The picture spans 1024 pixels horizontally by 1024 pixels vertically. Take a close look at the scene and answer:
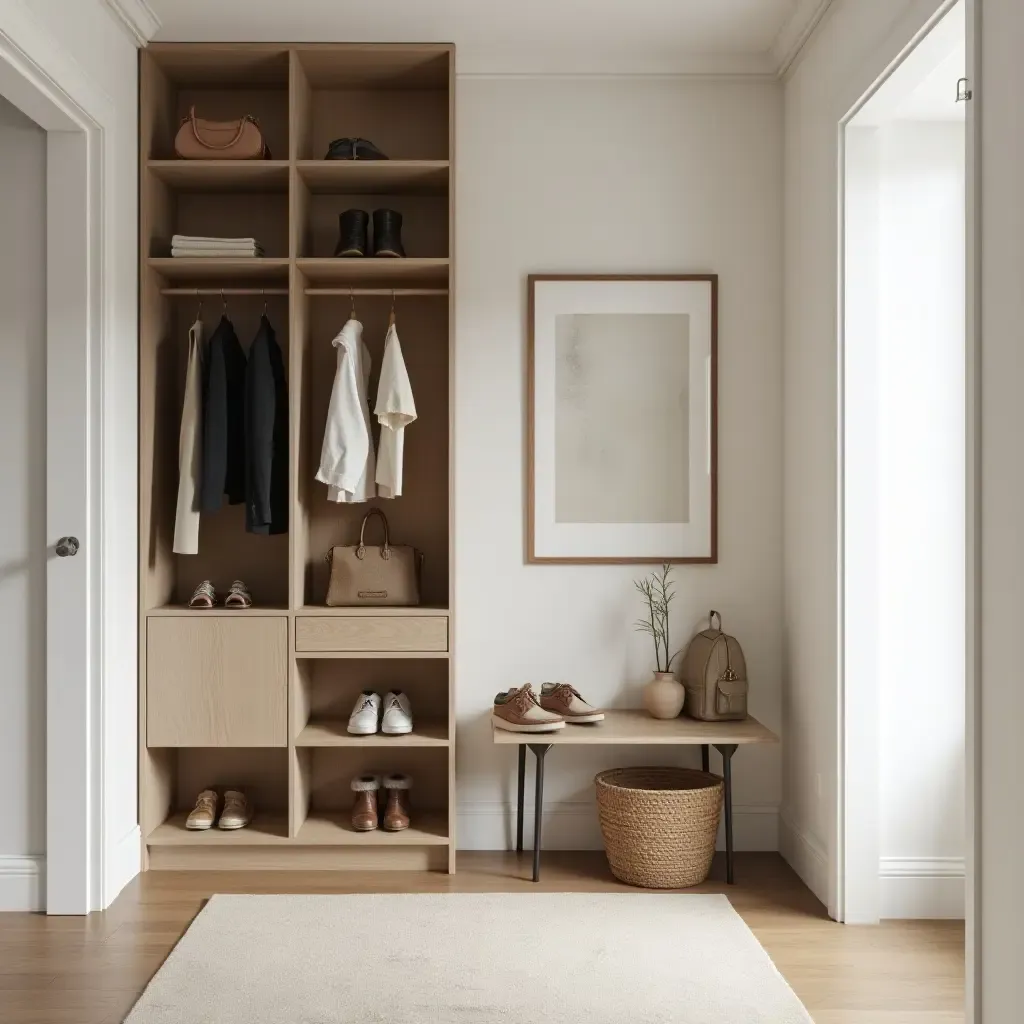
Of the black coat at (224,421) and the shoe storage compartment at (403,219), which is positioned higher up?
the shoe storage compartment at (403,219)

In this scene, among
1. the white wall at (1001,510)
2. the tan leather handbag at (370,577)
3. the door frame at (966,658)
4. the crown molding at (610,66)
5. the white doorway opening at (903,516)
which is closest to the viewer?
the white wall at (1001,510)

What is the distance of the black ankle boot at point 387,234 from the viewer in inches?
136

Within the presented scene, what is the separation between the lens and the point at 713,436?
12.1ft

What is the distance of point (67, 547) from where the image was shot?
3.02 m

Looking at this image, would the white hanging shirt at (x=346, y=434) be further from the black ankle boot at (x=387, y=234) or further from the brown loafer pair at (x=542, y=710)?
the brown loafer pair at (x=542, y=710)

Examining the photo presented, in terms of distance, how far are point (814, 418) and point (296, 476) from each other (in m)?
1.64

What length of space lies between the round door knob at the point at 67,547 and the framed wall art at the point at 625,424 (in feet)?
4.78

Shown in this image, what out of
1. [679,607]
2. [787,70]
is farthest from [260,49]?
[679,607]

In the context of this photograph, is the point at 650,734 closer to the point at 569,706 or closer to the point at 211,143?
the point at 569,706

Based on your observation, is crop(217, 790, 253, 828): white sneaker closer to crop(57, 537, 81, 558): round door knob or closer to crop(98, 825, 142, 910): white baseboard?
crop(98, 825, 142, 910): white baseboard

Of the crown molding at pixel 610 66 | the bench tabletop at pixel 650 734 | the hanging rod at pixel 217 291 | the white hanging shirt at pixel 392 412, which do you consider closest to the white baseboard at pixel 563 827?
the bench tabletop at pixel 650 734

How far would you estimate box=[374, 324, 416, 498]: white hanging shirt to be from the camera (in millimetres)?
3418

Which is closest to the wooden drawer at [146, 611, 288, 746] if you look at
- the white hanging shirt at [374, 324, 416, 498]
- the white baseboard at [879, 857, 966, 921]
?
the white hanging shirt at [374, 324, 416, 498]

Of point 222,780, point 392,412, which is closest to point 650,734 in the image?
point 392,412
